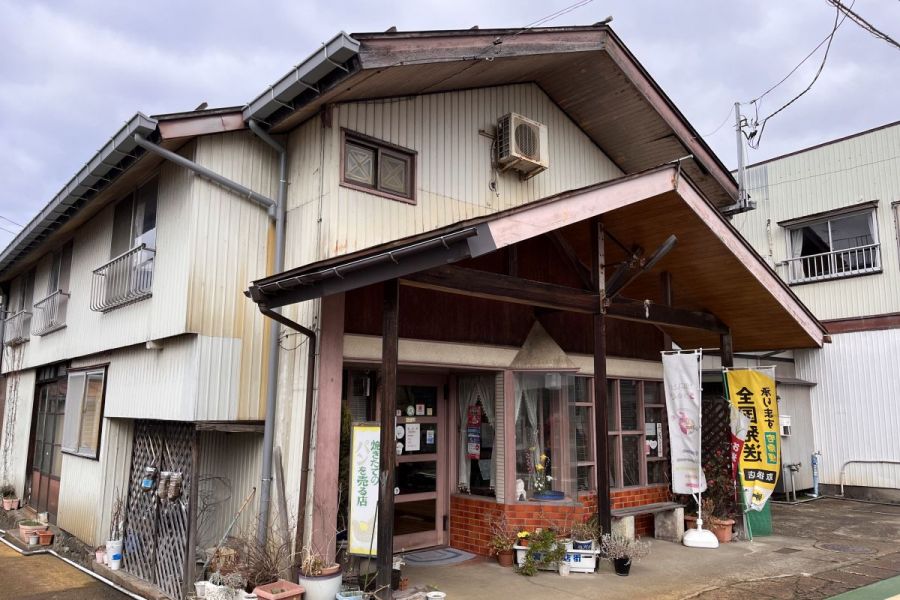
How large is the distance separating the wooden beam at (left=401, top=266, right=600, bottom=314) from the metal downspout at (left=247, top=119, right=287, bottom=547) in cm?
163

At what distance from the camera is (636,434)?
981 centimetres

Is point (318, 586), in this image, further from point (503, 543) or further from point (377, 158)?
point (377, 158)

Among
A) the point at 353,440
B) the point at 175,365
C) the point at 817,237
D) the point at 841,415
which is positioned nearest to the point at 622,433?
the point at 353,440

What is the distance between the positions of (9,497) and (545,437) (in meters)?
10.8

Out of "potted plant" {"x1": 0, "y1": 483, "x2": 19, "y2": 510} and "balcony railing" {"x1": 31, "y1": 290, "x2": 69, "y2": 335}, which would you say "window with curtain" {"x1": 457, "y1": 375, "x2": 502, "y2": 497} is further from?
"potted plant" {"x1": 0, "y1": 483, "x2": 19, "y2": 510}

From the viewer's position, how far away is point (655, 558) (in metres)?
8.12

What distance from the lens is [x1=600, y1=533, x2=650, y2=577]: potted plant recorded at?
719 cm

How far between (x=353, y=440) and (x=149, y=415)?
2.94 meters

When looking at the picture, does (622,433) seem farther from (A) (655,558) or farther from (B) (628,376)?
(A) (655,558)

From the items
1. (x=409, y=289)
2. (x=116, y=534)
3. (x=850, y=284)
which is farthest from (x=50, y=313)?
(x=850, y=284)

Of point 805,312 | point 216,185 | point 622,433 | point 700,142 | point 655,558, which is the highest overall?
point 700,142

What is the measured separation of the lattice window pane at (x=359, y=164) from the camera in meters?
7.01

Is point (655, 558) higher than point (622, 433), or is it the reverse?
point (622, 433)

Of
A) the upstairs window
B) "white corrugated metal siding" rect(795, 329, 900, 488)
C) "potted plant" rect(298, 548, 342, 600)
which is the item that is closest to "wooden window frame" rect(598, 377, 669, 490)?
"potted plant" rect(298, 548, 342, 600)
